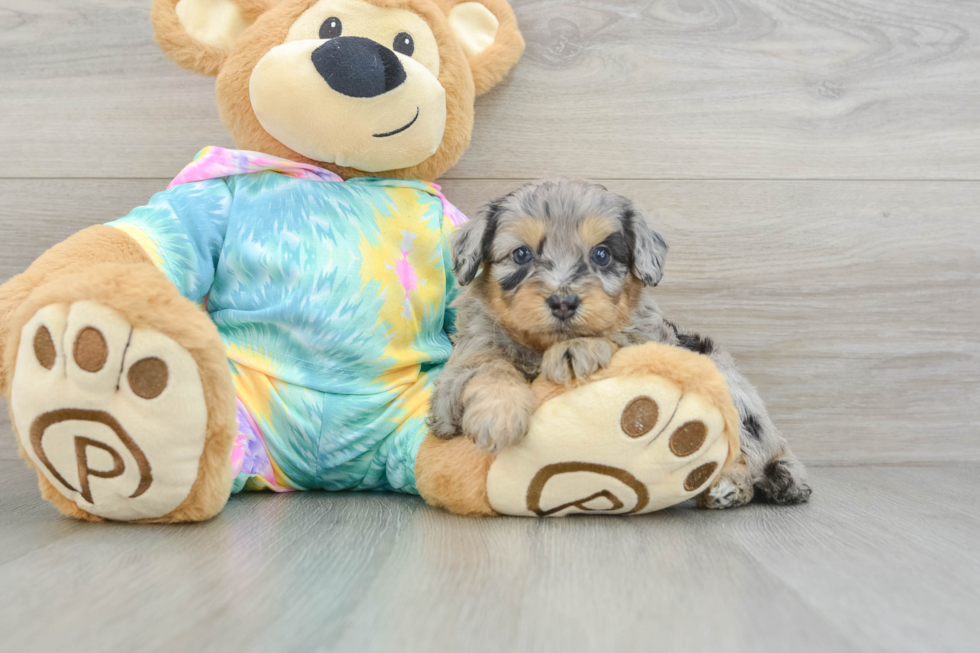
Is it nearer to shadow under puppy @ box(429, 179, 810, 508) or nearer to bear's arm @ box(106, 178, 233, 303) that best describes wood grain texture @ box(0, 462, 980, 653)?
shadow under puppy @ box(429, 179, 810, 508)

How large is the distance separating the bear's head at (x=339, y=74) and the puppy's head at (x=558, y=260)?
12.5 inches

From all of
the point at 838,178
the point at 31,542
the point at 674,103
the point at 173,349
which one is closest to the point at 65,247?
the point at 173,349

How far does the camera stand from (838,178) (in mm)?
2234

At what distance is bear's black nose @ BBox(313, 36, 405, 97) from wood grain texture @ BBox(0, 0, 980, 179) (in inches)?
23.7

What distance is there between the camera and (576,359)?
55.1 inches

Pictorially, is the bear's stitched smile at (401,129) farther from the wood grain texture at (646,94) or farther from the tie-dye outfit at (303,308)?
the wood grain texture at (646,94)

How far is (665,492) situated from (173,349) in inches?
37.5

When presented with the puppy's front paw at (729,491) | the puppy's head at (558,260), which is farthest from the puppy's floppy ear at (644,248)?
the puppy's front paw at (729,491)

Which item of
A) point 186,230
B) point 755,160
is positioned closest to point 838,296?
point 755,160

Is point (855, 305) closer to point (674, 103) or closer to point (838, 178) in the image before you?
point (838, 178)

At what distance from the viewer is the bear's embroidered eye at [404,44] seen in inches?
69.4

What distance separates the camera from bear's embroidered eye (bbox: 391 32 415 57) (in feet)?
5.78

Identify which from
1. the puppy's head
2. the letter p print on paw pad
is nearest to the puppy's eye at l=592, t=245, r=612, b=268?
the puppy's head

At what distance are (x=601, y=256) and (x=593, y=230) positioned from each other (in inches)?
2.4
